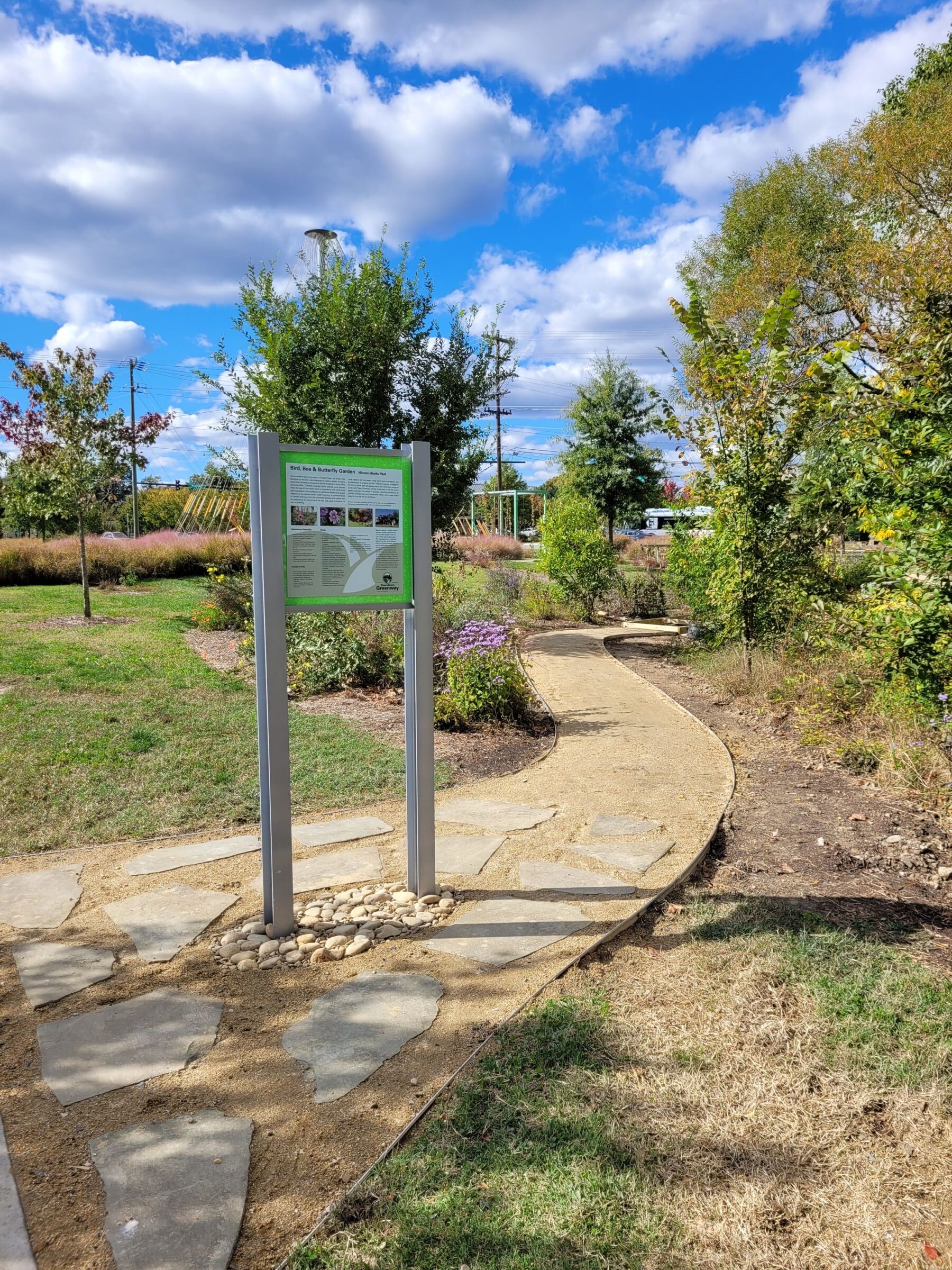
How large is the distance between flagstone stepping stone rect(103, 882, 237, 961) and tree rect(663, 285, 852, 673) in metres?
6.09

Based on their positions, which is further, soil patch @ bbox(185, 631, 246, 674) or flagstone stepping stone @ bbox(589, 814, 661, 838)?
soil patch @ bbox(185, 631, 246, 674)

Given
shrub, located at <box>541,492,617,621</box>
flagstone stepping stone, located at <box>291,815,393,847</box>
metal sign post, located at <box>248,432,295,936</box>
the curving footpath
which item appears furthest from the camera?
shrub, located at <box>541,492,617,621</box>

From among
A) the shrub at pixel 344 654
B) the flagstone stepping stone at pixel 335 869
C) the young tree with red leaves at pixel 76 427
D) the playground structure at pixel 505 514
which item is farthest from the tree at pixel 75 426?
the playground structure at pixel 505 514

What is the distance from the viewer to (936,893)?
12.6ft

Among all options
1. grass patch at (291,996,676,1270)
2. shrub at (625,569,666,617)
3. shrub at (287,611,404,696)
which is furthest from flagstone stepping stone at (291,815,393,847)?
shrub at (625,569,666,617)

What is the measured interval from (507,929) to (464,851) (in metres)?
0.93

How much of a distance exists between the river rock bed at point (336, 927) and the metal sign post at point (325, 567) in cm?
9

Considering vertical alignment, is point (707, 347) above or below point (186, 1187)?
above

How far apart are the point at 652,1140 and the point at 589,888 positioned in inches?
67.8

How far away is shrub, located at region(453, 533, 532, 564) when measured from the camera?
24.5 metres

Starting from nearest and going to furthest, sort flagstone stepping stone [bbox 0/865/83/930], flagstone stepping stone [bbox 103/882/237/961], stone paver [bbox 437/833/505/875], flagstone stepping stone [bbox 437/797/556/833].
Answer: flagstone stepping stone [bbox 103/882/237/961], flagstone stepping stone [bbox 0/865/83/930], stone paver [bbox 437/833/505/875], flagstone stepping stone [bbox 437/797/556/833]

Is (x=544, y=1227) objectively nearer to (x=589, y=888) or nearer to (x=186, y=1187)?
(x=186, y=1187)

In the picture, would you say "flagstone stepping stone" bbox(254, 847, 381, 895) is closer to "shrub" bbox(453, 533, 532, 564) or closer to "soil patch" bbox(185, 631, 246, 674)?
"soil patch" bbox(185, 631, 246, 674)

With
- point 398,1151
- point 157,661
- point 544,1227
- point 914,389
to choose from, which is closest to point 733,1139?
point 544,1227
